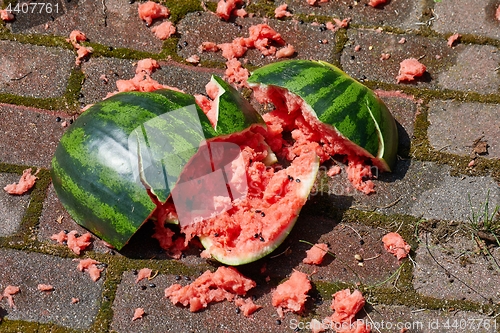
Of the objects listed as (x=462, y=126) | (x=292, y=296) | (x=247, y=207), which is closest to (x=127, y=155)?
(x=247, y=207)

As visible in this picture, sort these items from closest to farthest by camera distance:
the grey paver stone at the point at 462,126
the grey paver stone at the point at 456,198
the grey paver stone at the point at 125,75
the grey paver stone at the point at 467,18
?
the grey paver stone at the point at 456,198 → the grey paver stone at the point at 462,126 → the grey paver stone at the point at 125,75 → the grey paver stone at the point at 467,18

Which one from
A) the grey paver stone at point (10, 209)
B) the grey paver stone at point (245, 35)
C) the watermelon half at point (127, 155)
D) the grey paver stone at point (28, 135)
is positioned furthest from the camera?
the grey paver stone at point (245, 35)

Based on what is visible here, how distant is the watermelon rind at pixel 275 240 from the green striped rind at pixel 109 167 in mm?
617

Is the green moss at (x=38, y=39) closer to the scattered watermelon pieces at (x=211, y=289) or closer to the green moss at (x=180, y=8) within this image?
the green moss at (x=180, y=8)

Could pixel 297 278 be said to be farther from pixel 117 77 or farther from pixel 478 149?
pixel 117 77

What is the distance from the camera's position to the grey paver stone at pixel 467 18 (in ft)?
21.0

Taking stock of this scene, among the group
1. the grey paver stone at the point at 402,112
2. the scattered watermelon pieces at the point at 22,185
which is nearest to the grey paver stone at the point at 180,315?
the scattered watermelon pieces at the point at 22,185

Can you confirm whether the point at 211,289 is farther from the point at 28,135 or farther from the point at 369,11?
the point at 369,11

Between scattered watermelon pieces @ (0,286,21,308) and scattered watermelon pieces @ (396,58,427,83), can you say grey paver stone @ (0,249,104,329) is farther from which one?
scattered watermelon pieces @ (396,58,427,83)

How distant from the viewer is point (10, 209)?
539cm


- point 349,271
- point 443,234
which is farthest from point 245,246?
point 443,234

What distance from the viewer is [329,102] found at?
5180 millimetres

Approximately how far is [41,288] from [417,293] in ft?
9.63

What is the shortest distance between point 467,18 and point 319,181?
2.46 metres
